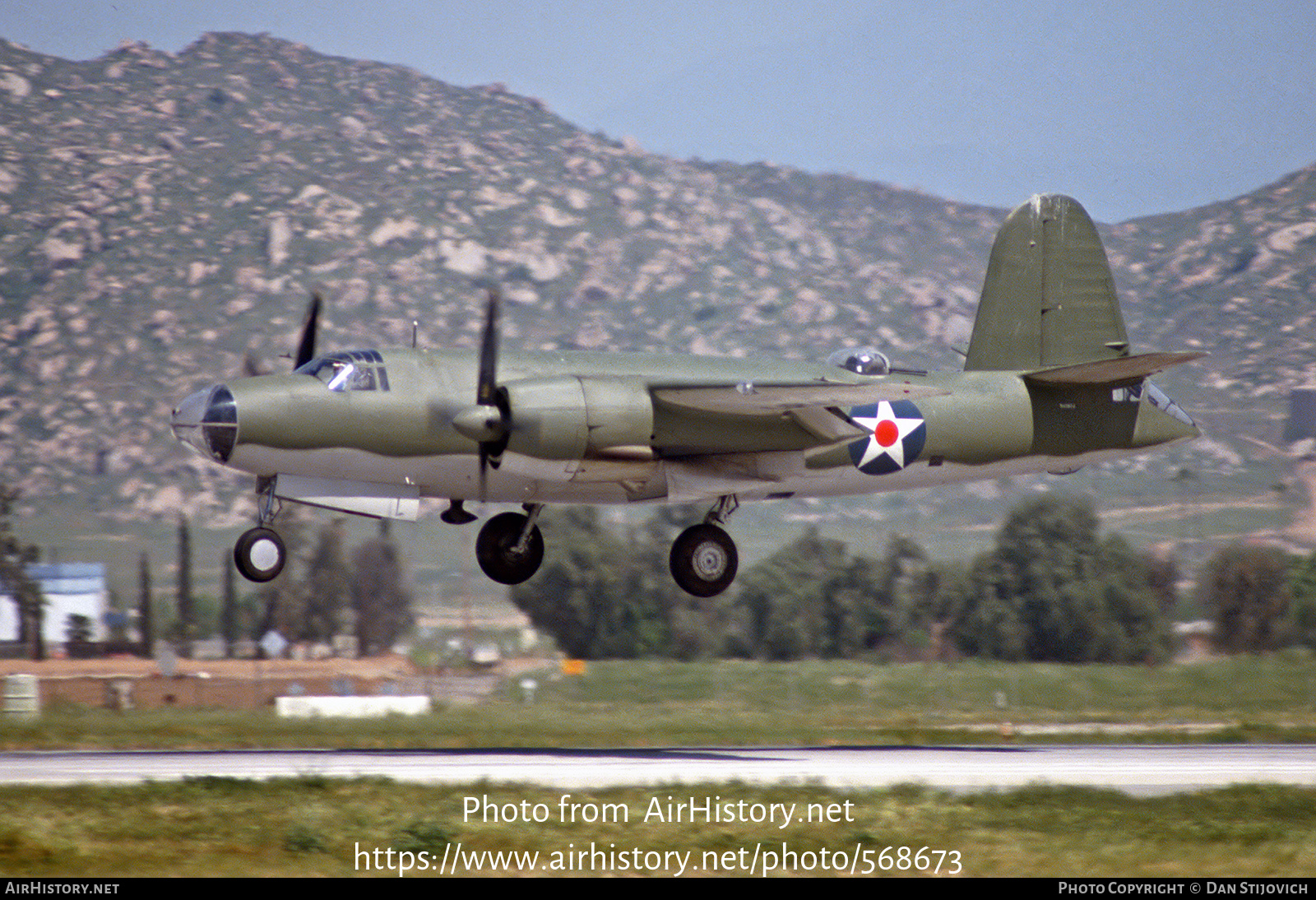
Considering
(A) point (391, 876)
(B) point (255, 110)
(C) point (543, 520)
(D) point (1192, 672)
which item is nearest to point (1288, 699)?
(D) point (1192, 672)

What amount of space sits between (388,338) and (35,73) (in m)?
80.3

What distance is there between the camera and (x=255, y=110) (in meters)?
197

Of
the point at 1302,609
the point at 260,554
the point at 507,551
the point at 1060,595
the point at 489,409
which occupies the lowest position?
the point at 1060,595

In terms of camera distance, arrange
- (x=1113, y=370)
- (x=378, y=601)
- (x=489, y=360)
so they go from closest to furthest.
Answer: (x=489, y=360), (x=1113, y=370), (x=378, y=601)

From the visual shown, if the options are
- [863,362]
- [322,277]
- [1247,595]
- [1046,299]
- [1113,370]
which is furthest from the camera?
[322,277]

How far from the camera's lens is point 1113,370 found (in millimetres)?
28062

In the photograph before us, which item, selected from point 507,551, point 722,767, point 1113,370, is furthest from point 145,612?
point 1113,370

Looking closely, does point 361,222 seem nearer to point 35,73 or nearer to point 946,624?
point 35,73

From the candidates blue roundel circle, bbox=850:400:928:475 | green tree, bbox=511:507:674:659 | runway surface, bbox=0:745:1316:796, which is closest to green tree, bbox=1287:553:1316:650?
runway surface, bbox=0:745:1316:796

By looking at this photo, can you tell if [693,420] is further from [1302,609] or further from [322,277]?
[322,277]

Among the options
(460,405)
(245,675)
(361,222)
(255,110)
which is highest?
(255,110)

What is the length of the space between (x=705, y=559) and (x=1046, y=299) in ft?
31.9

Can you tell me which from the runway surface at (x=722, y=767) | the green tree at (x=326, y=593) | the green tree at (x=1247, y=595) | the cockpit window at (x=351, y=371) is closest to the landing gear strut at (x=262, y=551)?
the cockpit window at (x=351, y=371)

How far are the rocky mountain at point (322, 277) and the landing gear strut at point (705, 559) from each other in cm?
9150
